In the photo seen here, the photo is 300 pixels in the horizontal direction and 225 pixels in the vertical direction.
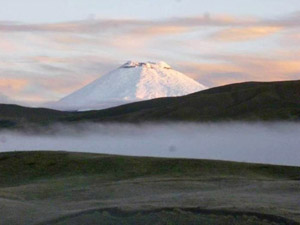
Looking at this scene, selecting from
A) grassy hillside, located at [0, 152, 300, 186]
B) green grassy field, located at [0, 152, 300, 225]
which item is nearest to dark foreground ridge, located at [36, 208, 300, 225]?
green grassy field, located at [0, 152, 300, 225]

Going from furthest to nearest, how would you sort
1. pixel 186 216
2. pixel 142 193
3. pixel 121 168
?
pixel 121 168 < pixel 142 193 < pixel 186 216

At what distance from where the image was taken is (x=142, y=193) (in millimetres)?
63062

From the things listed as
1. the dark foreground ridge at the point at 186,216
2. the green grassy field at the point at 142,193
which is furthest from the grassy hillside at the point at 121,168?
the dark foreground ridge at the point at 186,216

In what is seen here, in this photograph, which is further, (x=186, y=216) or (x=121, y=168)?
(x=121, y=168)

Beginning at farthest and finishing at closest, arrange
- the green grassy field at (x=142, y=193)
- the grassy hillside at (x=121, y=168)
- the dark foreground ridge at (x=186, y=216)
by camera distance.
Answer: the grassy hillside at (x=121, y=168) → the green grassy field at (x=142, y=193) → the dark foreground ridge at (x=186, y=216)

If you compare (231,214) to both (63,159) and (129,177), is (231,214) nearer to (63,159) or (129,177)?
(129,177)

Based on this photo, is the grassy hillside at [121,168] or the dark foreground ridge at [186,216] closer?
the dark foreground ridge at [186,216]

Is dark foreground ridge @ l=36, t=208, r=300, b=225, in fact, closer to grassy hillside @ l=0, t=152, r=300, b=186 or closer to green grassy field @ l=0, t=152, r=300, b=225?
green grassy field @ l=0, t=152, r=300, b=225

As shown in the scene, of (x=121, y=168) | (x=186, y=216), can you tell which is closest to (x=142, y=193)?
(x=186, y=216)

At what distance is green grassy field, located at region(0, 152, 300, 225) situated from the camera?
47.4m

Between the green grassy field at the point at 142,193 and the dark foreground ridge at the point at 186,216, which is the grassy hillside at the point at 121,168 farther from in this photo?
the dark foreground ridge at the point at 186,216

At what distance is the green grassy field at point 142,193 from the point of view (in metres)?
47.4

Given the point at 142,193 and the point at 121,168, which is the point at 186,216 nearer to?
the point at 142,193

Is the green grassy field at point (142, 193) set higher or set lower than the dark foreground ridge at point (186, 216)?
higher
